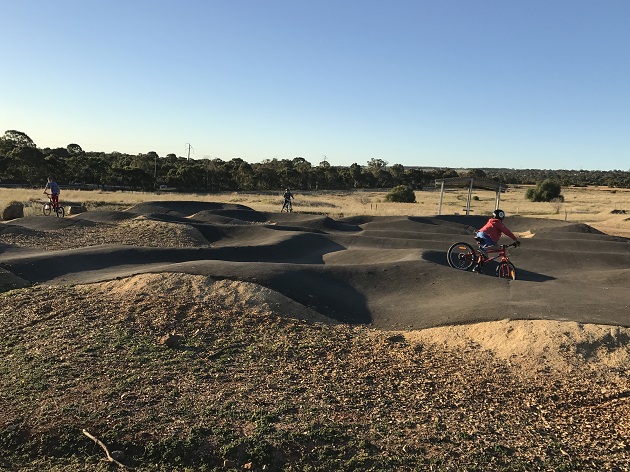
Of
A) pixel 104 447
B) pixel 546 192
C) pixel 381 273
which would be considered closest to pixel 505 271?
pixel 381 273

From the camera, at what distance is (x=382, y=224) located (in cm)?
2444

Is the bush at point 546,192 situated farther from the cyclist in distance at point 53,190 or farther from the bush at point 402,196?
the cyclist in distance at point 53,190

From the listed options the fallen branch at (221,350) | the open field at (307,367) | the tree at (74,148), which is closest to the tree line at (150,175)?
the tree at (74,148)

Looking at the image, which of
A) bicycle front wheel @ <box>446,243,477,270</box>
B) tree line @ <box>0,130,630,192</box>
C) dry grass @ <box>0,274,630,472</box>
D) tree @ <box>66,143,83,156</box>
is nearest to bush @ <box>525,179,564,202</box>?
tree line @ <box>0,130,630,192</box>

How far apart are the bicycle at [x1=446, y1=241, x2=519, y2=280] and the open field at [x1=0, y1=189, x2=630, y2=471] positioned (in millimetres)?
984

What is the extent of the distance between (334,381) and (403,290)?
474 centimetres

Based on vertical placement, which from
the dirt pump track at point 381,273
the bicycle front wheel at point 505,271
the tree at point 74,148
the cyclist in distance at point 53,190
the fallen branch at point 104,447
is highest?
the tree at point 74,148

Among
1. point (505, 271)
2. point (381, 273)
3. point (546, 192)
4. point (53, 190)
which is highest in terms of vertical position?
point (546, 192)

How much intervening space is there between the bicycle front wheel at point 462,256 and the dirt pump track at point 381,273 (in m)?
0.71

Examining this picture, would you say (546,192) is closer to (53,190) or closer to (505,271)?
(505,271)

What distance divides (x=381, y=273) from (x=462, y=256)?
88.8 inches

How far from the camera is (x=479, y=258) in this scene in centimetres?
1159

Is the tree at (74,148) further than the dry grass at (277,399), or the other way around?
the tree at (74,148)

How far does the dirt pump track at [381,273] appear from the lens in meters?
8.62
